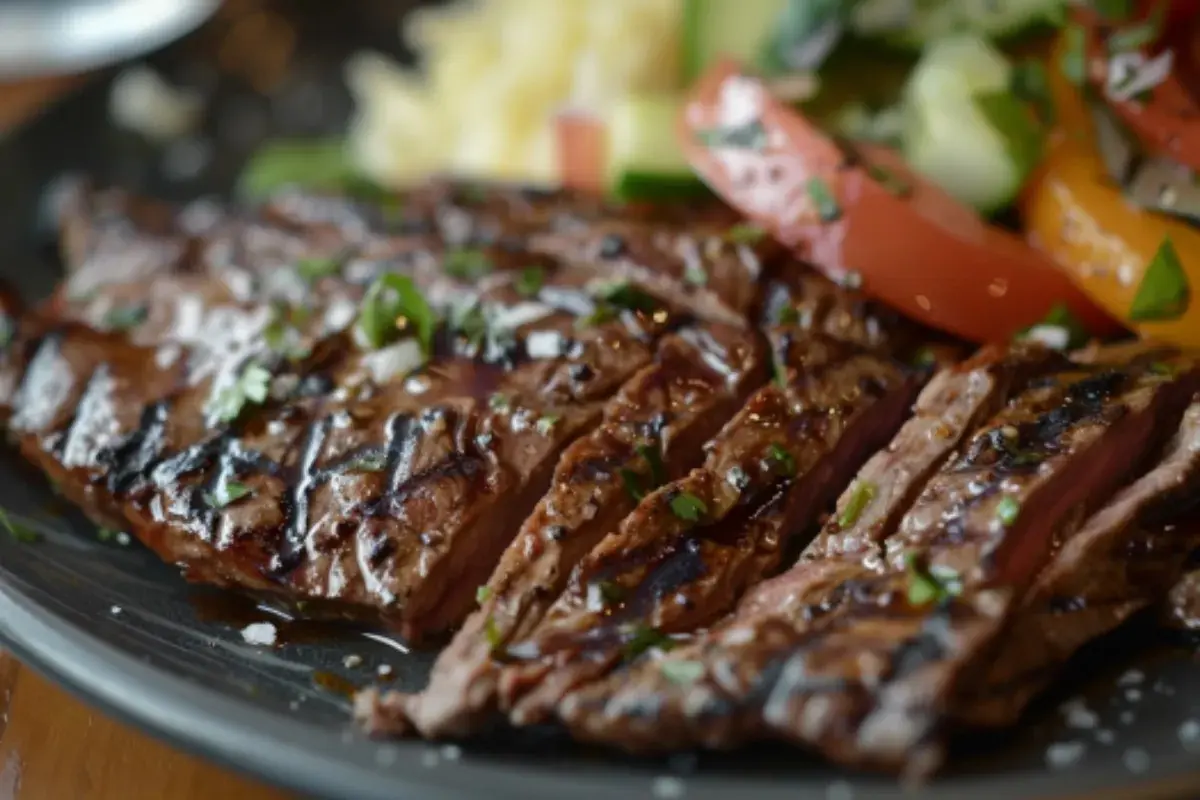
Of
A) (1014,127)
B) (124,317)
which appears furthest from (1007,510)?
(124,317)

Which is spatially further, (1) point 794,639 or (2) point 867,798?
(1) point 794,639

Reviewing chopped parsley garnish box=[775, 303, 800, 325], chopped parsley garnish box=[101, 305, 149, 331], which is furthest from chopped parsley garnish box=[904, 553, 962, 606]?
chopped parsley garnish box=[101, 305, 149, 331]

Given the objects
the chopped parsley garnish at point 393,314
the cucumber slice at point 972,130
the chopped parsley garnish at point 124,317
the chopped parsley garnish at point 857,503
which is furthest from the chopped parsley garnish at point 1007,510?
the chopped parsley garnish at point 124,317

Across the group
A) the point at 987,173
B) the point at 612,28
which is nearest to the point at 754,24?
the point at 612,28

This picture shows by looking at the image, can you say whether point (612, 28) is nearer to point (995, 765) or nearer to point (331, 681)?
point (331, 681)

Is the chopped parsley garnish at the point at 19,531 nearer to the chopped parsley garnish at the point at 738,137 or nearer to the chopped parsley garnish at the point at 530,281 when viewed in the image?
the chopped parsley garnish at the point at 530,281

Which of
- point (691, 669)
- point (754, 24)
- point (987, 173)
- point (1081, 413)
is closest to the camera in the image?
point (691, 669)
